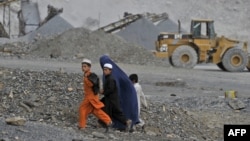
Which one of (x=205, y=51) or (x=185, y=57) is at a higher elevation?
(x=205, y=51)

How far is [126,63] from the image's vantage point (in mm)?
28094

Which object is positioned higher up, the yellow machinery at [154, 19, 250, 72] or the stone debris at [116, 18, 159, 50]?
the stone debris at [116, 18, 159, 50]

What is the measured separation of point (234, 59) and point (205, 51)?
114cm

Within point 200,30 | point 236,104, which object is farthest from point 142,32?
point 236,104

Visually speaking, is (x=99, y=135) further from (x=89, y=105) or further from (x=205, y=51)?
(x=205, y=51)

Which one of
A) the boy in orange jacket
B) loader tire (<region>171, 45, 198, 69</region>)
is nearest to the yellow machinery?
loader tire (<region>171, 45, 198, 69</region>)

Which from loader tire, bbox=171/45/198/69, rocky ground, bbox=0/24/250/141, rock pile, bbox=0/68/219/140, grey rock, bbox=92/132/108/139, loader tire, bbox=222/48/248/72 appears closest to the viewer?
grey rock, bbox=92/132/108/139

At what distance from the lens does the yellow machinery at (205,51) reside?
28.7m

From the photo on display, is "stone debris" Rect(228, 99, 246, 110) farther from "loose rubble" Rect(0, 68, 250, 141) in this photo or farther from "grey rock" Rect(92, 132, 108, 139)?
"grey rock" Rect(92, 132, 108, 139)

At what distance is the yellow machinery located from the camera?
28.7 metres

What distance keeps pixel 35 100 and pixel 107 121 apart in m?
1.82

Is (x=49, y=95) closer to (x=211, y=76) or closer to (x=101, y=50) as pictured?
(x=211, y=76)

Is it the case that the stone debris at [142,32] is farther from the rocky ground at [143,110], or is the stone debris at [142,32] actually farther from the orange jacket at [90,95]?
the orange jacket at [90,95]

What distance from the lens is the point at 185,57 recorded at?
2880 centimetres
